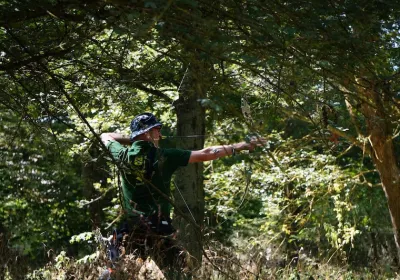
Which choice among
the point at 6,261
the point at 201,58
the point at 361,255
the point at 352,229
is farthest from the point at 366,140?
the point at 361,255

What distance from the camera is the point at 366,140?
11219 millimetres

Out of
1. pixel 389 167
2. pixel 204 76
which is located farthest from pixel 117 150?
pixel 389 167

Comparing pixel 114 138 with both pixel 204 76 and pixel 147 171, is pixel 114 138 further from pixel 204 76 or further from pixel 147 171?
pixel 204 76

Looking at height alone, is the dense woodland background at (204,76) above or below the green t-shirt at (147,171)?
above

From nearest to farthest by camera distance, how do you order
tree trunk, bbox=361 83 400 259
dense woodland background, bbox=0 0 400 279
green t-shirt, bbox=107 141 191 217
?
1. dense woodland background, bbox=0 0 400 279
2. green t-shirt, bbox=107 141 191 217
3. tree trunk, bbox=361 83 400 259

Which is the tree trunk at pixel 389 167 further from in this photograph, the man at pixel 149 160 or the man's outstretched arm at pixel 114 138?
the man at pixel 149 160

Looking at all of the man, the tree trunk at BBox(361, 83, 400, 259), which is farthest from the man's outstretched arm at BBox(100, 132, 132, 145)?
the tree trunk at BBox(361, 83, 400, 259)

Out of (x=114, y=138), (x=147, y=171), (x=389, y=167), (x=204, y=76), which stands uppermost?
(x=204, y=76)

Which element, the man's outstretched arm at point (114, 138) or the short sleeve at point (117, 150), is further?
the man's outstretched arm at point (114, 138)

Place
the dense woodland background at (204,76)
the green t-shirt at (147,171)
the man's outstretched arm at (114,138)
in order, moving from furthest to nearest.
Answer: the man's outstretched arm at (114,138) → the green t-shirt at (147,171) → the dense woodland background at (204,76)

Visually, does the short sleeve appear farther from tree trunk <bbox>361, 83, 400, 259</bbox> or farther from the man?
tree trunk <bbox>361, 83, 400, 259</bbox>

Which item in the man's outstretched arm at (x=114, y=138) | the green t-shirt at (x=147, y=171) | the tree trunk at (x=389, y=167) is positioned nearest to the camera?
the green t-shirt at (x=147, y=171)

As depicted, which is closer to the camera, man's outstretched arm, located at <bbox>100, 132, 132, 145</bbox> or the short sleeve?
the short sleeve

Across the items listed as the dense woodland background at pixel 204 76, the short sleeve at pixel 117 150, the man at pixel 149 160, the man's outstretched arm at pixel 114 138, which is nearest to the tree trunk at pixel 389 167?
the dense woodland background at pixel 204 76
